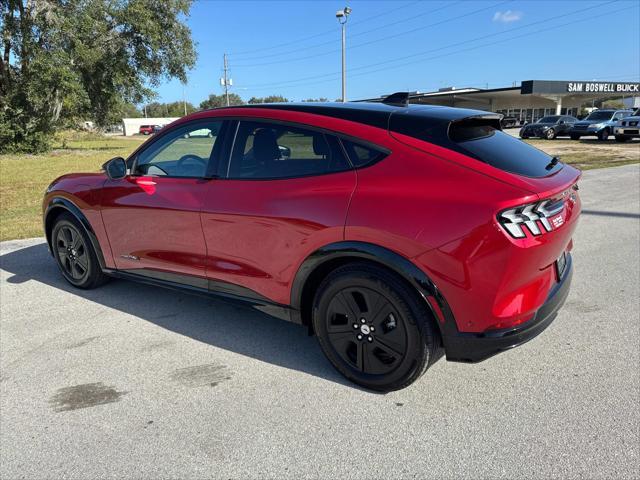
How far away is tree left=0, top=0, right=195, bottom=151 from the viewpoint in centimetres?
2200

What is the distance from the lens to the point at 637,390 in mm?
2799

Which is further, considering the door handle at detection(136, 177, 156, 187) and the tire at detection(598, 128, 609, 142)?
the tire at detection(598, 128, 609, 142)

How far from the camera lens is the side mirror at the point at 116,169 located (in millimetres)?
3969

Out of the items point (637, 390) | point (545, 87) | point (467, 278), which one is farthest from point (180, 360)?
point (545, 87)

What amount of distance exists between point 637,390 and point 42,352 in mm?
3969

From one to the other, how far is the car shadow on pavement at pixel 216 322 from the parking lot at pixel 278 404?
0.02 meters

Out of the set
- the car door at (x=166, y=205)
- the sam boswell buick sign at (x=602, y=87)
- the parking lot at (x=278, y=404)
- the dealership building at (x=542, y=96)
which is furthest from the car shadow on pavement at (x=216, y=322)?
the sam boswell buick sign at (x=602, y=87)

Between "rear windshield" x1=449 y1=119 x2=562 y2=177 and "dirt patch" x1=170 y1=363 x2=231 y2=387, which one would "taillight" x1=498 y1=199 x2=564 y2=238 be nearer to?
"rear windshield" x1=449 y1=119 x2=562 y2=177

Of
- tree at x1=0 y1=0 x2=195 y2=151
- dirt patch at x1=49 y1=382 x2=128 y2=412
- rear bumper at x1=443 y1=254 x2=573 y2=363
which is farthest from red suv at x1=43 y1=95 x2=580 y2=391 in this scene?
tree at x1=0 y1=0 x2=195 y2=151

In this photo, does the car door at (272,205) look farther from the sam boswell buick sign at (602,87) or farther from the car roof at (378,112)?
the sam boswell buick sign at (602,87)

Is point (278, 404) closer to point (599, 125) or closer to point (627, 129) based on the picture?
point (627, 129)

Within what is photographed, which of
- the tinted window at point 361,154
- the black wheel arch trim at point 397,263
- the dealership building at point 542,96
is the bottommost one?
the black wheel arch trim at point 397,263

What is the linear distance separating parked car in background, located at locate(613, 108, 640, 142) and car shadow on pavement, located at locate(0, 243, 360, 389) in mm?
28185

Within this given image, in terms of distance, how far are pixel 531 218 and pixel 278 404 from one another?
68.7 inches
